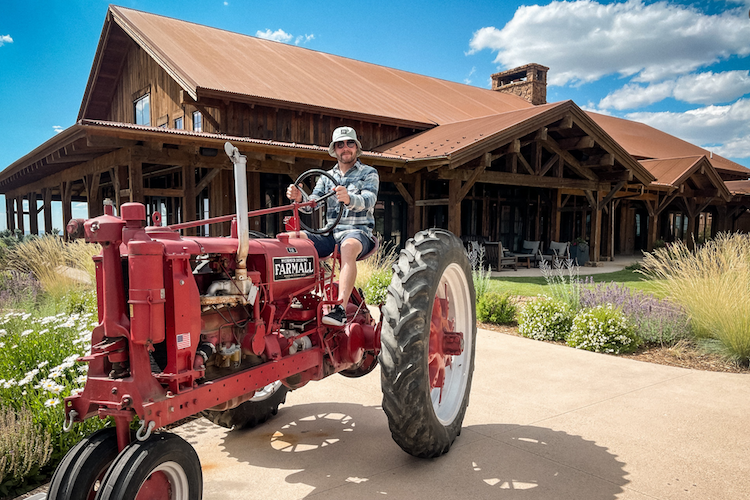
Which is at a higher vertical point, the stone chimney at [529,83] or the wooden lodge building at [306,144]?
the stone chimney at [529,83]

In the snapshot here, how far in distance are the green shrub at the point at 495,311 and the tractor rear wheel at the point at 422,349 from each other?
12.5ft

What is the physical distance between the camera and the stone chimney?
2481cm

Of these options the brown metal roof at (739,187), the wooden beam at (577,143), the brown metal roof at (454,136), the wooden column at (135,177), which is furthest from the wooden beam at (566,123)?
the brown metal roof at (739,187)

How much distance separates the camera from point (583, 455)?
3.04 meters

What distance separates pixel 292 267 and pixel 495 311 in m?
4.90

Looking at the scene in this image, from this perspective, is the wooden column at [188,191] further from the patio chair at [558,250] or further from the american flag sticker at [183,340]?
the patio chair at [558,250]

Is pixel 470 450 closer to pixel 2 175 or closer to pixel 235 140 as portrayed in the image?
pixel 235 140

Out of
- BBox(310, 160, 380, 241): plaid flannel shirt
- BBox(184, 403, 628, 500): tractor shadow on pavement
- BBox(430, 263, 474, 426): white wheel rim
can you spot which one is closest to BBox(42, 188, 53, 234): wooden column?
BBox(184, 403, 628, 500): tractor shadow on pavement

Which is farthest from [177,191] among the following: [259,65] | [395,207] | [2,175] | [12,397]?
[2,175]

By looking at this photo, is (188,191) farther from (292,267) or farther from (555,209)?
(555,209)

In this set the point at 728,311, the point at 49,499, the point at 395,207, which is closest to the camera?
the point at 49,499

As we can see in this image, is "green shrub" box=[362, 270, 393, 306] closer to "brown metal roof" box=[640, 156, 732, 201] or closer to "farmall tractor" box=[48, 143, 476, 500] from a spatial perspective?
"farmall tractor" box=[48, 143, 476, 500]

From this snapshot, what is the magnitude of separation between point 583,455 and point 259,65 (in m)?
13.0

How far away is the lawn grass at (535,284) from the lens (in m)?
9.38
